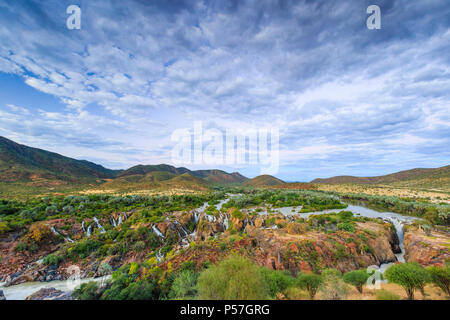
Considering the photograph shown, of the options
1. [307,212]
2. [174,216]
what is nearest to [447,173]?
[307,212]

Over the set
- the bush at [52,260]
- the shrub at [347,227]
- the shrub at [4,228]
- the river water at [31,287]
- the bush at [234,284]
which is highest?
the bush at [234,284]

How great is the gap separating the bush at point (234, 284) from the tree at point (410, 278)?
816 centimetres

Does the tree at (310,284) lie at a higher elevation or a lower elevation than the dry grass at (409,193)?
lower

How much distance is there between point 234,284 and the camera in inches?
289

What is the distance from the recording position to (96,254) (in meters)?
20.0

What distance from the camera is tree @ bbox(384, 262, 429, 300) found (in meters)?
9.05

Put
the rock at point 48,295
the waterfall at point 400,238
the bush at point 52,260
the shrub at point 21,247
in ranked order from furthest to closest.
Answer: the shrub at point 21,247 < the bush at point 52,260 < the waterfall at point 400,238 < the rock at point 48,295

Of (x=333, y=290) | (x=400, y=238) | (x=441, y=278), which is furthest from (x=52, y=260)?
(x=400, y=238)

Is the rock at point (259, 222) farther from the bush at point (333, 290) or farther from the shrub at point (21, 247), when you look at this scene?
the shrub at point (21, 247)

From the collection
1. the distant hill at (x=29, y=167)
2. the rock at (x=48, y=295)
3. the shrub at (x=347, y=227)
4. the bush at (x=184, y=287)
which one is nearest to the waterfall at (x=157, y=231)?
the rock at (x=48, y=295)

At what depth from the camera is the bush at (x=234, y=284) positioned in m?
7.18

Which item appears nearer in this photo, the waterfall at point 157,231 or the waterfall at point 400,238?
the waterfall at point 400,238

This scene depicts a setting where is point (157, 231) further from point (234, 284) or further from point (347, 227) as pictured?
point (347, 227)
